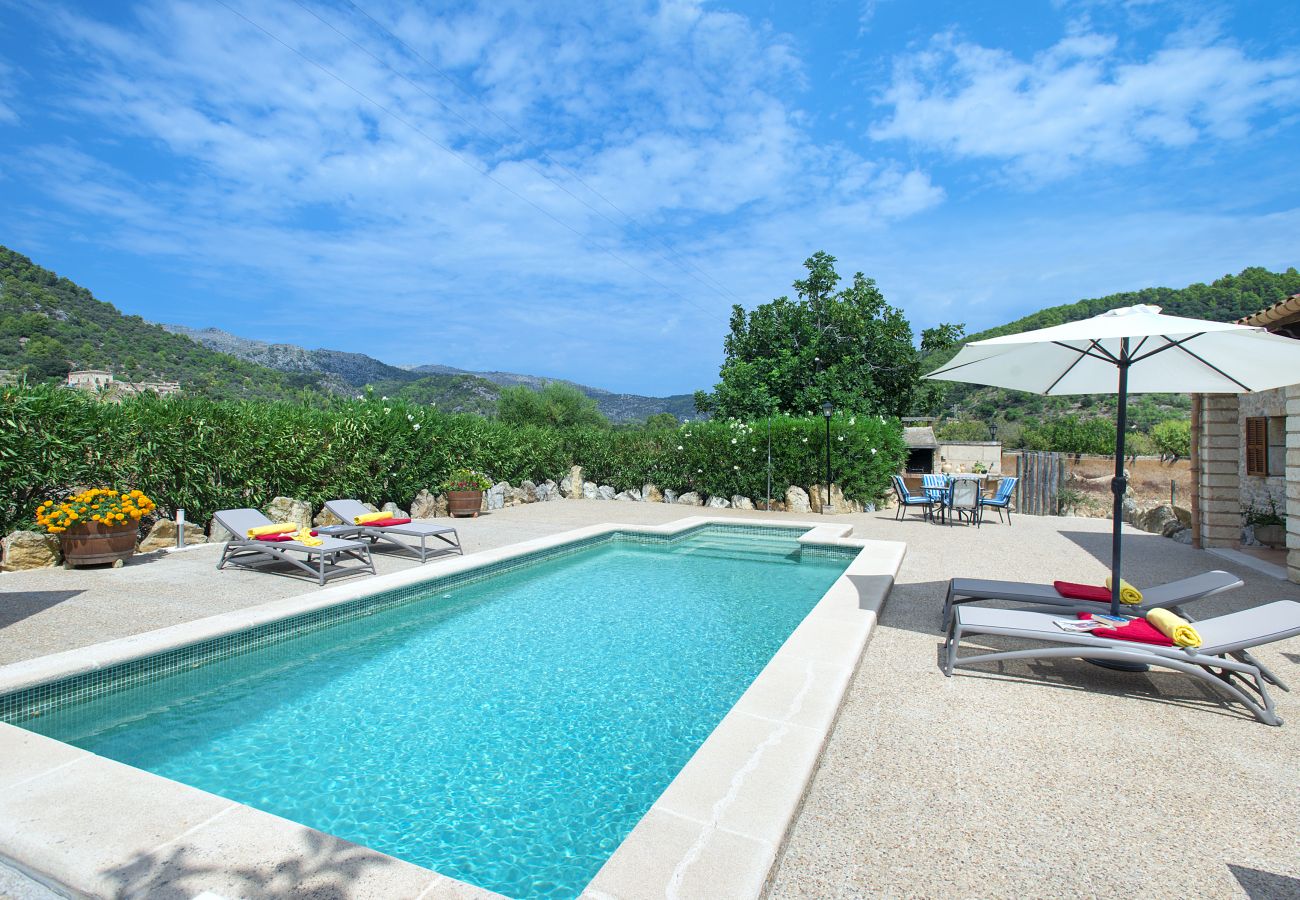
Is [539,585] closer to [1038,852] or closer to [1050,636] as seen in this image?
[1050,636]

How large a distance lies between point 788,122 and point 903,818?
1850cm

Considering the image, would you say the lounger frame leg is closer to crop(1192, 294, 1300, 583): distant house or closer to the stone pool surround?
the stone pool surround

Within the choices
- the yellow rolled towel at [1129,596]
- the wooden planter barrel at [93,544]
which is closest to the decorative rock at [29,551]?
the wooden planter barrel at [93,544]

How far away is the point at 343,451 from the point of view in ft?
37.4

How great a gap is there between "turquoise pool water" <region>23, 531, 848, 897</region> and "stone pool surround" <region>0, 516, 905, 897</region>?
1.79 feet

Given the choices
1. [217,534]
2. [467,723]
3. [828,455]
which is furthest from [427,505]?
[467,723]

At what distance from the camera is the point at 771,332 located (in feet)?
88.6

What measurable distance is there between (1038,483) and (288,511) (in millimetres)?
15937

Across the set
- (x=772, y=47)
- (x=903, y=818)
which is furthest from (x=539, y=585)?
(x=772, y=47)

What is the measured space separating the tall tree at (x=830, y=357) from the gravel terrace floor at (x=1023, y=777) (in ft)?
64.6

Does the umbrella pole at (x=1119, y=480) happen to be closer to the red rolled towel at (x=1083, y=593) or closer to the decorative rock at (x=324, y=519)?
the red rolled towel at (x=1083, y=593)

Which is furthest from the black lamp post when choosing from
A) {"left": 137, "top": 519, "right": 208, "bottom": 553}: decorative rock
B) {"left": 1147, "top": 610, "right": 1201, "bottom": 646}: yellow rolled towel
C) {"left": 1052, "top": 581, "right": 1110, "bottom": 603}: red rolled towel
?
{"left": 137, "top": 519, "right": 208, "bottom": 553}: decorative rock

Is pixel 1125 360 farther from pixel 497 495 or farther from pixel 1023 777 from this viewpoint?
pixel 497 495

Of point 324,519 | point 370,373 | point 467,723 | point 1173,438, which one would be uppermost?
point 370,373
